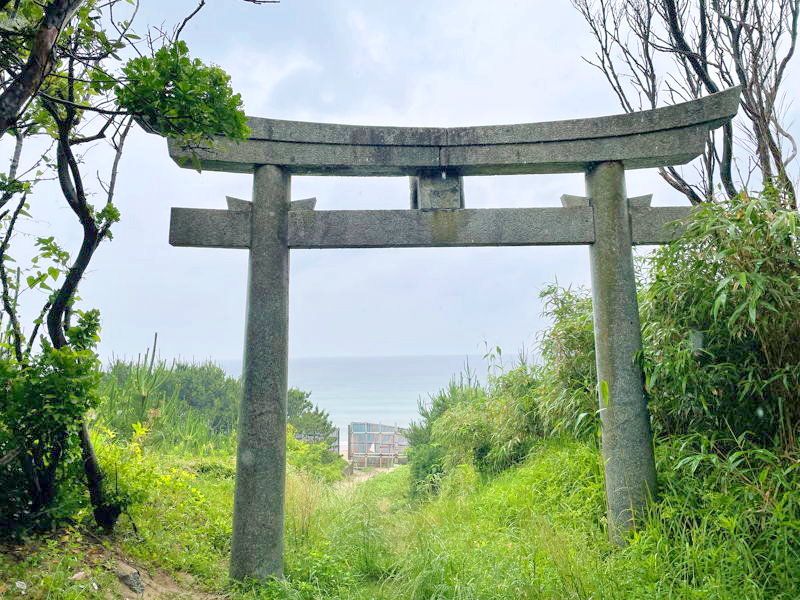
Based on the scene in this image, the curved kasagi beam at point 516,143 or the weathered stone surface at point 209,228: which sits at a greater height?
the curved kasagi beam at point 516,143

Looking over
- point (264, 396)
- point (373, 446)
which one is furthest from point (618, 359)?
point (373, 446)

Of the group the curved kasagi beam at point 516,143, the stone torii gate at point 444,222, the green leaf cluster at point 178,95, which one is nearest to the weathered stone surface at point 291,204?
the stone torii gate at point 444,222

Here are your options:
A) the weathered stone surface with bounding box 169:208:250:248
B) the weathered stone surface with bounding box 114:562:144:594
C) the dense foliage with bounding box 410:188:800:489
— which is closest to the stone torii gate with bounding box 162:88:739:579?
the weathered stone surface with bounding box 169:208:250:248

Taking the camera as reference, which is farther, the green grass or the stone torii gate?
the stone torii gate

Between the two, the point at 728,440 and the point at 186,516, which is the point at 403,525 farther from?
the point at 728,440

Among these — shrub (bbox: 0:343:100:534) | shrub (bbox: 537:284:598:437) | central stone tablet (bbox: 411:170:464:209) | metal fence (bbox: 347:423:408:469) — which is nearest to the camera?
shrub (bbox: 0:343:100:534)

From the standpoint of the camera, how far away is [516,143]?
374 centimetres

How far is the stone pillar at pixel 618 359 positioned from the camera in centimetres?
357

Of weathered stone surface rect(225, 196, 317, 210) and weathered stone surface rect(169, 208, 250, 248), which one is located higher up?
weathered stone surface rect(225, 196, 317, 210)

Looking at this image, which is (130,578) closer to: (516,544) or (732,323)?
(516,544)

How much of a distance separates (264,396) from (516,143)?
7.66 feet

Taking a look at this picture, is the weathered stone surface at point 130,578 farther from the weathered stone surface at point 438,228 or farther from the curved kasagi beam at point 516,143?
the curved kasagi beam at point 516,143

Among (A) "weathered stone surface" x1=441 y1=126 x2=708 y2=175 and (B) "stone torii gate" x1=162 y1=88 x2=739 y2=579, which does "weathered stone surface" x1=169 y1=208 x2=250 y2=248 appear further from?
(A) "weathered stone surface" x1=441 y1=126 x2=708 y2=175

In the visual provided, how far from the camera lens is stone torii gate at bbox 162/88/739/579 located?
3498mm
